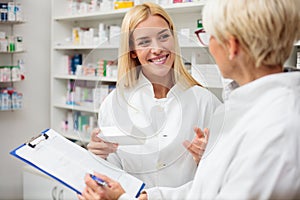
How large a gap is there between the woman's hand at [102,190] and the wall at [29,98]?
2442 mm

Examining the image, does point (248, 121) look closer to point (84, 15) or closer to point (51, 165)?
point (51, 165)

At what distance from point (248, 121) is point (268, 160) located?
0.34ft

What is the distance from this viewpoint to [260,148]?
0.81 m

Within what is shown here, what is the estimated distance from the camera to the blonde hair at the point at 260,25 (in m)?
0.83

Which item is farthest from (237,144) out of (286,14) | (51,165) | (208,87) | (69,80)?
(69,80)

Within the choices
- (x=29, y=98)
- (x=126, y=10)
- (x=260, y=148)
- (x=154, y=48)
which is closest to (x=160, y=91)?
(x=154, y=48)

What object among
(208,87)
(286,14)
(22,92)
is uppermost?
(286,14)

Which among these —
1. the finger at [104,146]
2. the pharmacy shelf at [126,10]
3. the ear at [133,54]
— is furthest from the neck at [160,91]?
the pharmacy shelf at [126,10]

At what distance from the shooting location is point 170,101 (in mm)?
1192

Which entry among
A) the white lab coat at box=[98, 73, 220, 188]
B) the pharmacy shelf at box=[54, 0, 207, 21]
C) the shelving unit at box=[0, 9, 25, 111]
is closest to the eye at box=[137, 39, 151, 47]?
the white lab coat at box=[98, 73, 220, 188]

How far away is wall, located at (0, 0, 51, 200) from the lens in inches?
130

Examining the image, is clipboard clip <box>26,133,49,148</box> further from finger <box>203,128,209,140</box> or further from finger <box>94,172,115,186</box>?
finger <box>203,128,209,140</box>

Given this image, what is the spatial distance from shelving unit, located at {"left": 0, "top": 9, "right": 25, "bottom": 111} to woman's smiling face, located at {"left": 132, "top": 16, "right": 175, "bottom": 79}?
2062 millimetres

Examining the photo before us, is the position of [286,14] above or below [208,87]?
above
